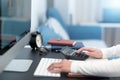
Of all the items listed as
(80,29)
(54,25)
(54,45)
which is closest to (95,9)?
(80,29)

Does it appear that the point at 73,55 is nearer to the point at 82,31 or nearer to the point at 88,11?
the point at 82,31

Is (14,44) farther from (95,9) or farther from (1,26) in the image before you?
(95,9)

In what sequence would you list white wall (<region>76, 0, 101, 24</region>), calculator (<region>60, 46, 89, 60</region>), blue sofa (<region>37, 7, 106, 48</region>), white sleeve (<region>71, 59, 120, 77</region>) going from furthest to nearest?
white wall (<region>76, 0, 101, 24</region>)
blue sofa (<region>37, 7, 106, 48</region>)
calculator (<region>60, 46, 89, 60</region>)
white sleeve (<region>71, 59, 120, 77</region>)

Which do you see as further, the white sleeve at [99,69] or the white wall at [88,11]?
the white wall at [88,11]

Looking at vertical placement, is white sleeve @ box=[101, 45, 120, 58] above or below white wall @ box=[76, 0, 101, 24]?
below

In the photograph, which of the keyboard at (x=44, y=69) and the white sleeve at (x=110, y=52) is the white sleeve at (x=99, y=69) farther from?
the white sleeve at (x=110, y=52)

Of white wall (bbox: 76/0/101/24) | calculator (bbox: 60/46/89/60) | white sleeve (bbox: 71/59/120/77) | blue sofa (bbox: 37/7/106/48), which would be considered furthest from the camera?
white wall (bbox: 76/0/101/24)

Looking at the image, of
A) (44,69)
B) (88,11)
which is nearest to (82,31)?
(88,11)

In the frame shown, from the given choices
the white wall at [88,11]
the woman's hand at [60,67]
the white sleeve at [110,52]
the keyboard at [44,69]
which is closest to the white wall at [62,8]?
the white wall at [88,11]

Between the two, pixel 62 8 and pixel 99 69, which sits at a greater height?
pixel 62 8

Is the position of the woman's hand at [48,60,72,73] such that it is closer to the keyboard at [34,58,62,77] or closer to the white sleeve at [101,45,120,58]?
the keyboard at [34,58,62,77]

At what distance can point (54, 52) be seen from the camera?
5.06ft

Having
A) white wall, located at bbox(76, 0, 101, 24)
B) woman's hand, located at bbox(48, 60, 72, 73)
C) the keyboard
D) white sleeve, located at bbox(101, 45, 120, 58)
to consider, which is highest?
white wall, located at bbox(76, 0, 101, 24)

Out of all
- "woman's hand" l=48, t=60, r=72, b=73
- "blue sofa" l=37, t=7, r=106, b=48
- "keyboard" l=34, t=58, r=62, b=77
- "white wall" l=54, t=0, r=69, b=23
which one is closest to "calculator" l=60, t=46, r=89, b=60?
"keyboard" l=34, t=58, r=62, b=77
